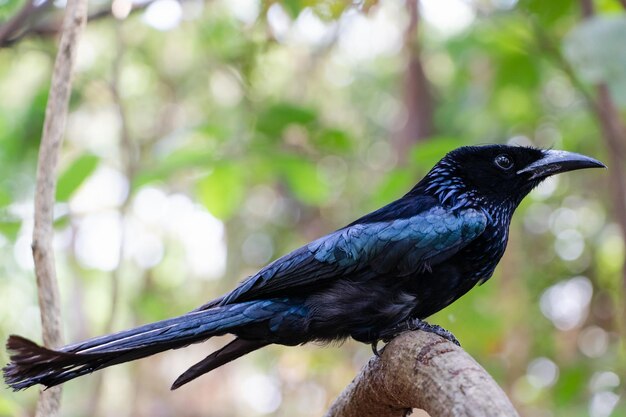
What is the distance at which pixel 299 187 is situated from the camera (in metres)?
4.77

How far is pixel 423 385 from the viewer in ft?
7.63

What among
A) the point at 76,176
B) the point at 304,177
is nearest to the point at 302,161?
the point at 304,177

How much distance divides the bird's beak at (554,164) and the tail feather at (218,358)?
1362 mm

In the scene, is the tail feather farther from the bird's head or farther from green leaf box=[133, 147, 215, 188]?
green leaf box=[133, 147, 215, 188]

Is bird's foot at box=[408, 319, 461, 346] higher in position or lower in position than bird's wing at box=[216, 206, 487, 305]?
lower

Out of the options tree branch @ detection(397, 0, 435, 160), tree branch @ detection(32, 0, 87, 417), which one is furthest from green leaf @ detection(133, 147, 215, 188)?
tree branch @ detection(397, 0, 435, 160)

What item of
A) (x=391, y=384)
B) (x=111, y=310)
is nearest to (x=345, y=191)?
(x=111, y=310)

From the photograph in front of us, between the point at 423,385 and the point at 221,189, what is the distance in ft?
8.81

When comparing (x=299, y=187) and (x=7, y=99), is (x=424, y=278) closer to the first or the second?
(x=299, y=187)

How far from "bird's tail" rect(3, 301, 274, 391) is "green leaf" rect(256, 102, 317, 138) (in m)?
1.73

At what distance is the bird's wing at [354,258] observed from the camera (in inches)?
118

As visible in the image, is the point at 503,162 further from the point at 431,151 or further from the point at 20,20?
the point at 20,20

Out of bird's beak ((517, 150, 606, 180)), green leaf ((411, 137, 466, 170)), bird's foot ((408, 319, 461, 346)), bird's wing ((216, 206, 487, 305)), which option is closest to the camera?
bird's foot ((408, 319, 461, 346))

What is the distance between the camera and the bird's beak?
343cm
